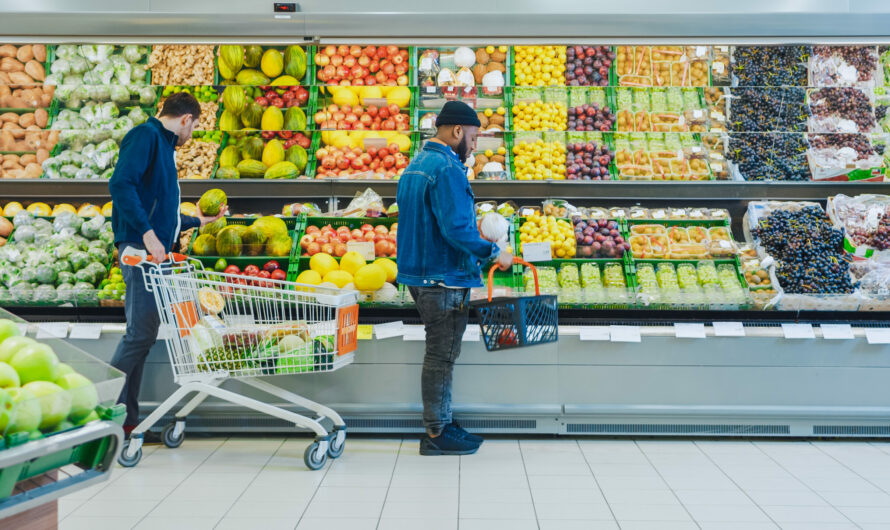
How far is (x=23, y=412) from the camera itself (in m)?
1.47

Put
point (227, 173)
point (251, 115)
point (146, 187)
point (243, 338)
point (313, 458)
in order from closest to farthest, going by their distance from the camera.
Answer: point (243, 338)
point (313, 458)
point (146, 187)
point (227, 173)
point (251, 115)

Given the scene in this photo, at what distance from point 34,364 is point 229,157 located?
3.57m

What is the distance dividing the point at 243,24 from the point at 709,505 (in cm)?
375

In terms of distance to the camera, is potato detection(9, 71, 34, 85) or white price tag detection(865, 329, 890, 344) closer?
white price tag detection(865, 329, 890, 344)

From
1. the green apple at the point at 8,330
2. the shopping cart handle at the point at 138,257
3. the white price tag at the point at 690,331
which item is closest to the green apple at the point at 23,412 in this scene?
the green apple at the point at 8,330

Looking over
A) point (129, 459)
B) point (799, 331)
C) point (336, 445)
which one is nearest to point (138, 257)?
point (129, 459)

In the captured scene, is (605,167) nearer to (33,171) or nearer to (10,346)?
(33,171)

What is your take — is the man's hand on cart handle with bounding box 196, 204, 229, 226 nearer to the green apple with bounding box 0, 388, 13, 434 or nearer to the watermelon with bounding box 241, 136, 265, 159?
the watermelon with bounding box 241, 136, 265, 159

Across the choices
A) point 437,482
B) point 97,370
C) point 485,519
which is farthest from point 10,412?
point 437,482

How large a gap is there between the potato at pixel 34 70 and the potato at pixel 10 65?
1.8 inches

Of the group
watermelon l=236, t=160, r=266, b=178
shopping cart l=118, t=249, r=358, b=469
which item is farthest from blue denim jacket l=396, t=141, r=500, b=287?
watermelon l=236, t=160, r=266, b=178

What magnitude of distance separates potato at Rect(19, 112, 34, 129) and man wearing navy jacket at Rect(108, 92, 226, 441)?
173cm

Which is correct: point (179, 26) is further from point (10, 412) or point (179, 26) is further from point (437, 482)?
point (10, 412)

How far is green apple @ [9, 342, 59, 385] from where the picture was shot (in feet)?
5.28
